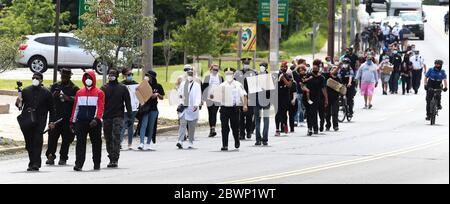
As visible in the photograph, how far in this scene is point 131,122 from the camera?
23906 millimetres

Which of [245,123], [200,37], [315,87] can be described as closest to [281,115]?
[245,123]

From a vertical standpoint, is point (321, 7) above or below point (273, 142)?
above

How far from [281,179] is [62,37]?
30.1 meters

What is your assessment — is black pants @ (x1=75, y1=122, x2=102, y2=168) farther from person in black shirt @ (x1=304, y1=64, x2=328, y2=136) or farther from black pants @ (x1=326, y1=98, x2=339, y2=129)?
black pants @ (x1=326, y1=98, x2=339, y2=129)

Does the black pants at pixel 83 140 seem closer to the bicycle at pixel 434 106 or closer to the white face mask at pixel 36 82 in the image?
the white face mask at pixel 36 82

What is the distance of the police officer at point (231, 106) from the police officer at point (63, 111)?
356cm

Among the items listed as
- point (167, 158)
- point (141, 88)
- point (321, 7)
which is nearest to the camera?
point (167, 158)

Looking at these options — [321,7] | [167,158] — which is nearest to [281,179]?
[167,158]

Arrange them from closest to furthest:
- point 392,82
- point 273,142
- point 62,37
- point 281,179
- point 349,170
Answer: point 281,179
point 349,170
point 273,142
point 392,82
point 62,37

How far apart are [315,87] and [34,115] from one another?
9.35 metres

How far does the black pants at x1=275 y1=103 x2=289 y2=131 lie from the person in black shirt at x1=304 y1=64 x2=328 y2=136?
1.91 feet

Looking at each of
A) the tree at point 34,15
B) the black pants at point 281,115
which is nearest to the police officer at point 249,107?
the black pants at point 281,115

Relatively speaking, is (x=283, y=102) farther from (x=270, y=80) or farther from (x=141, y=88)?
(x=141, y=88)

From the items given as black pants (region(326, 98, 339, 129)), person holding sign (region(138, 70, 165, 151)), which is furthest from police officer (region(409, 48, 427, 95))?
person holding sign (region(138, 70, 165, 151))
